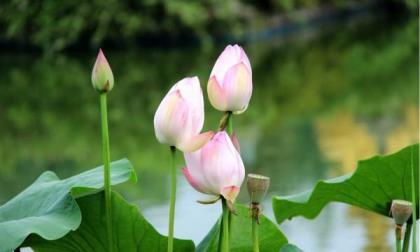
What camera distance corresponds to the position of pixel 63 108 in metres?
7.91

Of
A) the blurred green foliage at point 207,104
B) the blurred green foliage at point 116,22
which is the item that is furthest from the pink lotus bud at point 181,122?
the blurred green foliage at point 116,22

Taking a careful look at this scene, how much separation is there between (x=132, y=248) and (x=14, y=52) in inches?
447

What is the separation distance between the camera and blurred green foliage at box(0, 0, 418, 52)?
38.7 feet

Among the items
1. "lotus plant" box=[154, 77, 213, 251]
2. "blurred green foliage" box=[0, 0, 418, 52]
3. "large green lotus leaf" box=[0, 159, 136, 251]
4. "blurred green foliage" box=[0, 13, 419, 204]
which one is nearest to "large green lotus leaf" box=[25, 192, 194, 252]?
"large green lotus leaf" box=[0, 159, 136, 251]

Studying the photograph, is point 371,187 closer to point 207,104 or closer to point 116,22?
point 207,104

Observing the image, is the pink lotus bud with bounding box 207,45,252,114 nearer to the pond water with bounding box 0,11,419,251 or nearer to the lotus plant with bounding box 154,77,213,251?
the lotus plant with bounding box 154,77,213,251

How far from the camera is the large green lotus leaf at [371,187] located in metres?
1.16

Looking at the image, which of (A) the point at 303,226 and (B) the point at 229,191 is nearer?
(B) the point at 229,191

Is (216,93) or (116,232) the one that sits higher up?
(216,93)

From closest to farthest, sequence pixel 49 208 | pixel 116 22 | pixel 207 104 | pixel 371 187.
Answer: pixel 49 208, pixel 371 187, pixel 207 104, pixel 116 22

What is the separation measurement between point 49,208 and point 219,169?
0.21 m

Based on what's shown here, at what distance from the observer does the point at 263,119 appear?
7.10 metres

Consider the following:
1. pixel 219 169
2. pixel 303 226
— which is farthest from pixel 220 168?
pixel 303 226

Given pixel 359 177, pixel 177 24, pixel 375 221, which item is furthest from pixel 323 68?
pixel 359 177
